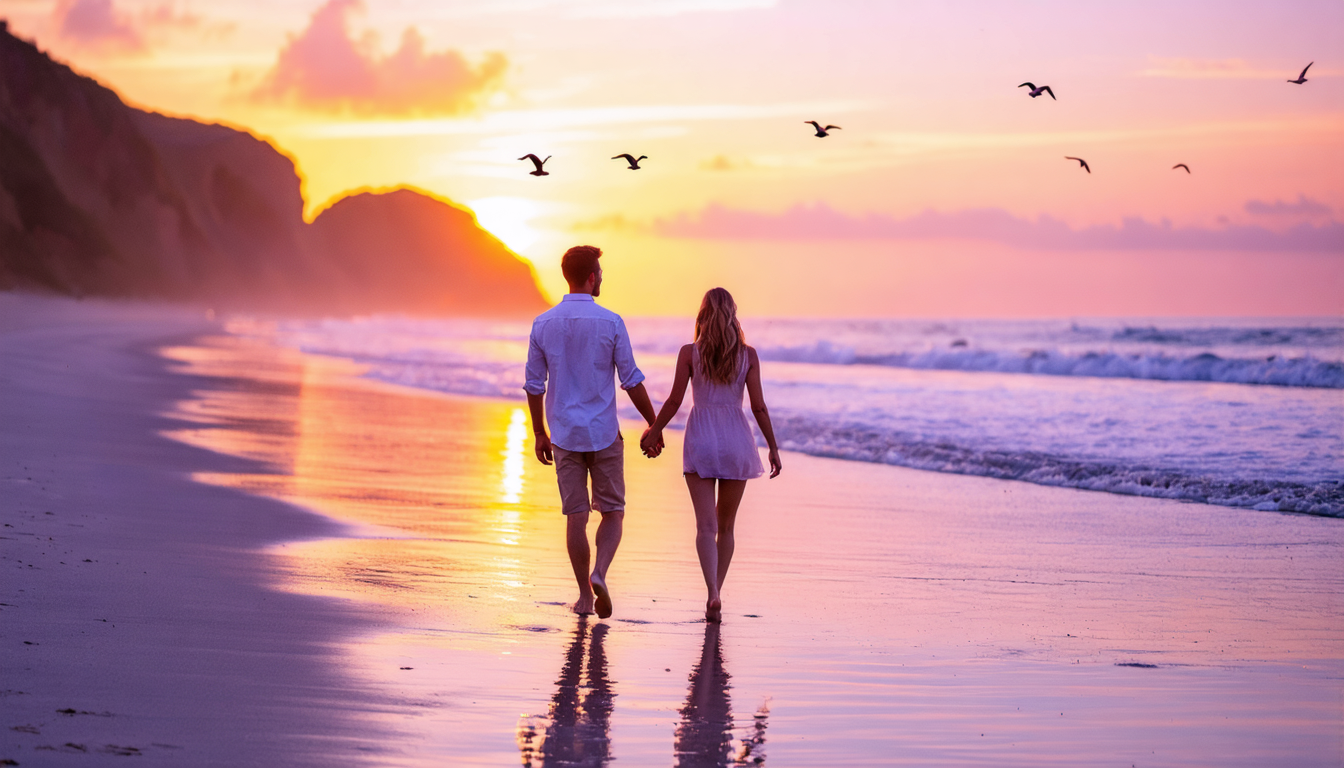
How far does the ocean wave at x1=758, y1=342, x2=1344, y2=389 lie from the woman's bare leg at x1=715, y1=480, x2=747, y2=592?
28.3 m

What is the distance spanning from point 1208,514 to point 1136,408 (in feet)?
32.9

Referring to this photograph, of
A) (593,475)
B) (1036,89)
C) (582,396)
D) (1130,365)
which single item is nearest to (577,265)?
(582,396)

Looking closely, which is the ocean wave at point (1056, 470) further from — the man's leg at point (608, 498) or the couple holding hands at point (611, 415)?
the man's leg at point (608, 498)

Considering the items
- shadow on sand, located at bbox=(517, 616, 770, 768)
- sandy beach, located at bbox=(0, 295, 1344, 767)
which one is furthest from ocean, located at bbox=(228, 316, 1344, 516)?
shadow on sand, located at bbox=(517, 616, 770, 768)

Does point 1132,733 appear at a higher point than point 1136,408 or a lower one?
lower

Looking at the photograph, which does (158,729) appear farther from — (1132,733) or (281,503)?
(281,503)

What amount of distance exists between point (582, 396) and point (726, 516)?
3.57 ft

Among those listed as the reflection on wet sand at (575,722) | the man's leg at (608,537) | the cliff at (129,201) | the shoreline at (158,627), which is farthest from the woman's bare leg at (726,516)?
the cliff at (129,201)

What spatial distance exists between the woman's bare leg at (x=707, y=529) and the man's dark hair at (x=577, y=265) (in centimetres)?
120

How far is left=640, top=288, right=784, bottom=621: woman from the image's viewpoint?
6410mm

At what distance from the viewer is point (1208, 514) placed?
10547mm

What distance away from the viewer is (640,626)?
6.06 m

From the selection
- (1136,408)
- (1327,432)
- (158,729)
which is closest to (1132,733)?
(158,729)

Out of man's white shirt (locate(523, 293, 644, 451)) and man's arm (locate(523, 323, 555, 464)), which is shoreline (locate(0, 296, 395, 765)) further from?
man's white shirt (locate(523, 293, 644, 451))
